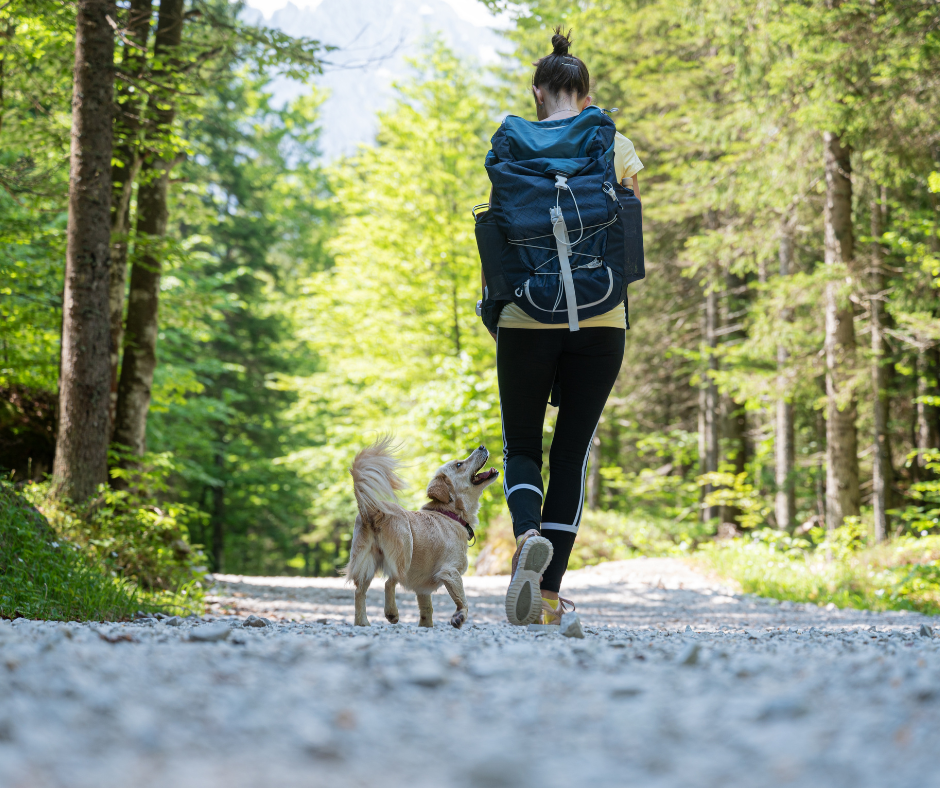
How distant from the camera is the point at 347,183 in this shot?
18.7 m

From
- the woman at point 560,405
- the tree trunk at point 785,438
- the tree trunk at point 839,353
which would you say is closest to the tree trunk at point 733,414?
the tree trunk at point 785,438

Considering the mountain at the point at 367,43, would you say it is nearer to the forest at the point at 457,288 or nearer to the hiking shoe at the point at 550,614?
the forest at the point at 457,288

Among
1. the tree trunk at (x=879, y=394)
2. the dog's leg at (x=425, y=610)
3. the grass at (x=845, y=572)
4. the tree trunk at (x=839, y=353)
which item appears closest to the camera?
the dog's leg at (x=425, y=610)

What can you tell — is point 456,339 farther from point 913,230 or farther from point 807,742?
point 807,742

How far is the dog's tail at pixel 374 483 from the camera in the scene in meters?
3.63

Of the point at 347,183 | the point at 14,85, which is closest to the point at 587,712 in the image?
the point at 14,85

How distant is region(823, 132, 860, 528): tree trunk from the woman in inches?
308

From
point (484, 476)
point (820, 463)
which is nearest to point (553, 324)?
point (484, 476)

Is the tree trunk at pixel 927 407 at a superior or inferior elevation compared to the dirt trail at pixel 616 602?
superior

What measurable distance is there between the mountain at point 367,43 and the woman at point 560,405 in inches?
187

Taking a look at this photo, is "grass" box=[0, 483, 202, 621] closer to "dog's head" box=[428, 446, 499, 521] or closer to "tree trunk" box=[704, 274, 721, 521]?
"dog's head" box=[428, 446, 499, 521]

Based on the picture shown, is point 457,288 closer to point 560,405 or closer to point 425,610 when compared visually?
point 425,610

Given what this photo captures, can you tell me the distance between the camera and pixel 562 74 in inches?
145

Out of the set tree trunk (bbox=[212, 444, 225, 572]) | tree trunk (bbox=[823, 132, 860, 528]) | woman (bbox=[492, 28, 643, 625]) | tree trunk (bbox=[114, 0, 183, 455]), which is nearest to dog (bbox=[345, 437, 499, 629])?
woman (bbox=[492, 28, 643, 625])
